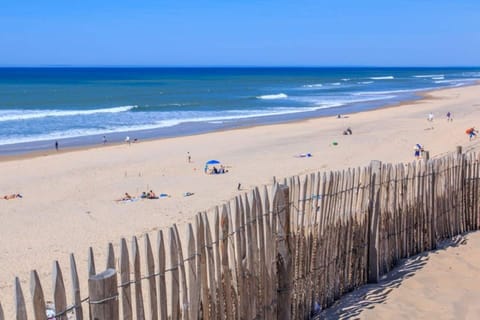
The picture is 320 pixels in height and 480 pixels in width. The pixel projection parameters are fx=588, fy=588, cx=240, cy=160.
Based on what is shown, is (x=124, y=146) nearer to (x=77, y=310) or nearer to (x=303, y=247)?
(x=303, y=247)

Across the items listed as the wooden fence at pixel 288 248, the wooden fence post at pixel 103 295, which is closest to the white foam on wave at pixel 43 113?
the wooden fence at pixel 288 248

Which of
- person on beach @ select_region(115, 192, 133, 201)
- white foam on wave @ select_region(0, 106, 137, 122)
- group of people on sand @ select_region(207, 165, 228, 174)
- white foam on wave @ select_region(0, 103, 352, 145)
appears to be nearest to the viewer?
person on beach @ select_region(115, 192, 133, 201)

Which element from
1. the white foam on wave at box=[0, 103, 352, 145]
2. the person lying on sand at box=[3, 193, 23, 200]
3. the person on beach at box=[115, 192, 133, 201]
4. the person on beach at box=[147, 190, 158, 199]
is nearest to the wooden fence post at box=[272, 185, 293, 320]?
the person on beach at box=[147, 190, 158, 199]

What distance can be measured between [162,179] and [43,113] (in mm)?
30345

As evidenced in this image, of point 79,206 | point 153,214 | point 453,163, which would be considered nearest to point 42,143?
point 79,206

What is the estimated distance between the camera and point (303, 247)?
17.9 ft

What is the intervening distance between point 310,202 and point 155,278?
2266 millimetres

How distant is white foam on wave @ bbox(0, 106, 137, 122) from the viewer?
42.3m

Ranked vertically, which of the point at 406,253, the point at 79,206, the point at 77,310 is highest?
the point at 77,310

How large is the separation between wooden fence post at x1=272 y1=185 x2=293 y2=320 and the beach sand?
1022 mm

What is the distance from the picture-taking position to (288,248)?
5.13 meters

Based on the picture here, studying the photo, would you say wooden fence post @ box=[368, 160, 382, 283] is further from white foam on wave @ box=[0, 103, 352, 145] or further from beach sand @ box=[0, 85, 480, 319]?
white foam on wave @ box=[0, 103, 352, 145]

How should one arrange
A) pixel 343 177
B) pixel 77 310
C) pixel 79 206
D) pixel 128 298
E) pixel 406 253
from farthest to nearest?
pixel 79 206
pixel 406 253
pixel 343 177
pixel 128 298
pixel 77 310

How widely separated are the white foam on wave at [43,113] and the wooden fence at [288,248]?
37.7 meters
